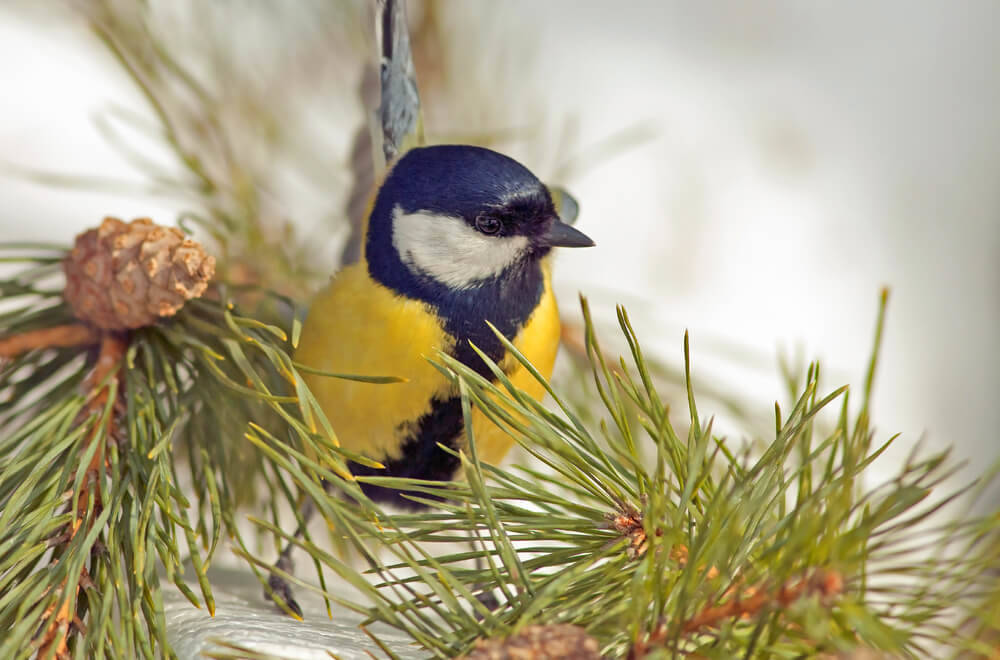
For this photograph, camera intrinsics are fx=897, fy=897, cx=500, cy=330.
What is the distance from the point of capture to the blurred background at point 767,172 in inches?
28.3

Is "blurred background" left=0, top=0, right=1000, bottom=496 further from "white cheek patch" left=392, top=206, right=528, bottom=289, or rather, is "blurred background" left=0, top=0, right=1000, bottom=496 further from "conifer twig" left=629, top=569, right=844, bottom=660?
"conifer twig" left=629, top=569, right=844, bottom=660

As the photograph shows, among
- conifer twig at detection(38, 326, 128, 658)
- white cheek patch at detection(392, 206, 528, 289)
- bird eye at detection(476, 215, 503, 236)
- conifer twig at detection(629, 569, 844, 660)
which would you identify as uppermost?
bird eye at detection(476, 215, 503, 236)

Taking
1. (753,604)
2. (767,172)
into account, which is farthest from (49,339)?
(767,172)

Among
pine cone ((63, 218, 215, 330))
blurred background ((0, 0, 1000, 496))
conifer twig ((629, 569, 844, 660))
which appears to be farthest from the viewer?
blurred background ((0, 0, 1000, 496))

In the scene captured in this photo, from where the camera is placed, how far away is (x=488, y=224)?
0.39 metres

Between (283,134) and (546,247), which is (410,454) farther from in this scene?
(283,134)

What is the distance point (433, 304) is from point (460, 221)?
4 cm

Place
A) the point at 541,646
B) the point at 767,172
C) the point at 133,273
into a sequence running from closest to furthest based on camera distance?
the point at 541,646 → the point at 133,273 → the point at 767,172

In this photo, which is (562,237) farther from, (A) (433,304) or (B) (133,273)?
(B) (133,273)

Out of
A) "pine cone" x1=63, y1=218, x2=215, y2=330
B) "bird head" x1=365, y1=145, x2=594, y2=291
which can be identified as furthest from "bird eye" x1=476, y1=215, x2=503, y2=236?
"pine cone" x1=63, y1=218, x2=215, y2=330

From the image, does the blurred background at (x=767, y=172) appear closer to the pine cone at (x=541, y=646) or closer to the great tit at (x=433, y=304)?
the great tit at (x=433, y=304)

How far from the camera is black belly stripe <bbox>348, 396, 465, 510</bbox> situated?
37 cm

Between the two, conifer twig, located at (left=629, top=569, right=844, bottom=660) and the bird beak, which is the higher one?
the bird beak

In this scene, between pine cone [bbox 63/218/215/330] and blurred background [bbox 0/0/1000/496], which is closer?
pine cone [bbox 63/218/215/330]
